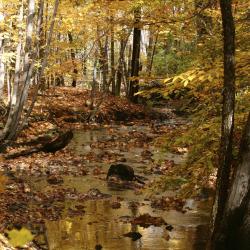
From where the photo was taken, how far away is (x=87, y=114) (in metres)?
20.5

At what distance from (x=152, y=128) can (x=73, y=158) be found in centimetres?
675

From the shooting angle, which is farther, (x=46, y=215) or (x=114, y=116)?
(x=114, y=116)

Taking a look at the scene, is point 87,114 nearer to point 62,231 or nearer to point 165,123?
point 165,123

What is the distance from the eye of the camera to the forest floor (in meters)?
7.72

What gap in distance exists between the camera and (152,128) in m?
19.1

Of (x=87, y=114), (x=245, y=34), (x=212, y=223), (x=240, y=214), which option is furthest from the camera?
(x=87, y=114)

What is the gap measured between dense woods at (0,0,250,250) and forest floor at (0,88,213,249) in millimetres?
39

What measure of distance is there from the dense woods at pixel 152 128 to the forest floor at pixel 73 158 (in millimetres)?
39

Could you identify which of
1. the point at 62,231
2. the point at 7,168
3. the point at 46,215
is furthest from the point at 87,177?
the point at 62,231

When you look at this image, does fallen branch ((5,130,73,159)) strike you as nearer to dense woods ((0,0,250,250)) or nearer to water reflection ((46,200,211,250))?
dense woods ((0,0,250,250))

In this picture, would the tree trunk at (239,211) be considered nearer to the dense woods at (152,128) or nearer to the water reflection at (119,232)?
the dense woods at (152,128)

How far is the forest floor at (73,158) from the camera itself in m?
7.72

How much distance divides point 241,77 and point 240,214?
2026mm

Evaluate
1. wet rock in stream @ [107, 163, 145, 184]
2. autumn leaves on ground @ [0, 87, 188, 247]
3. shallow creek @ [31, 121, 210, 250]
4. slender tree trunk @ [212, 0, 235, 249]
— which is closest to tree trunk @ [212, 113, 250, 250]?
slender tree trunk @ [212, 0, 235, 249]
